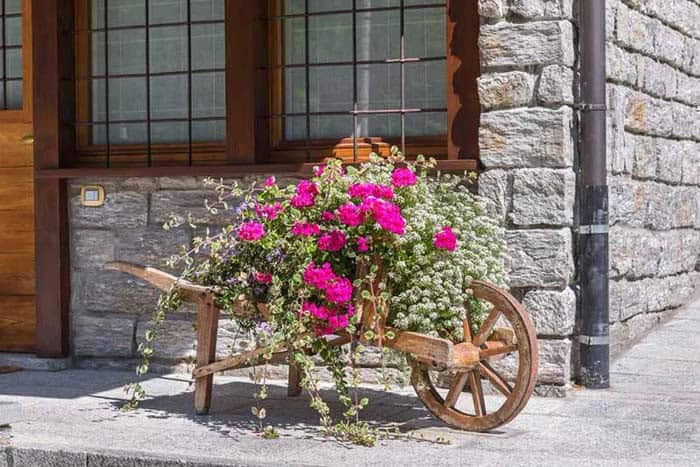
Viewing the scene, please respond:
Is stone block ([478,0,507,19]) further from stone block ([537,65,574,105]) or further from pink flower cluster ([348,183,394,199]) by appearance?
pink flower cluster ([348,183,394,199])

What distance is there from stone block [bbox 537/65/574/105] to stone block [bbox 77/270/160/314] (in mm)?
2745

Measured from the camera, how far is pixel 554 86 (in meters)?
7.04

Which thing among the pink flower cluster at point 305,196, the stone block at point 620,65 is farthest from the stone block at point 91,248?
the stone block at point 620,65

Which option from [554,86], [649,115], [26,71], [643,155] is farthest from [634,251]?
[26,71]

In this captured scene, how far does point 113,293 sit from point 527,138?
2.88 meters

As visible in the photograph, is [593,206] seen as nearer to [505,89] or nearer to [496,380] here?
[505,89]

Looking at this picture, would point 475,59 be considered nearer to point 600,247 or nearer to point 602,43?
point 602,43

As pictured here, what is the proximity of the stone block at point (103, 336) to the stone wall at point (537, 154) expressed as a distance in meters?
2.56

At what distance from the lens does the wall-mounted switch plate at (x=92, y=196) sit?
823cm

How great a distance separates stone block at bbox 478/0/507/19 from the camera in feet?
23.4

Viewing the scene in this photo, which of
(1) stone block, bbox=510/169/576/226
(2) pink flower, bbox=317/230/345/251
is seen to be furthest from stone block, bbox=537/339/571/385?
(2) pink flower, bbox=317/230/345/251

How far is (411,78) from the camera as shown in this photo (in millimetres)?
7684

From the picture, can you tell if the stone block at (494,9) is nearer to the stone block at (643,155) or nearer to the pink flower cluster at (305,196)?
the stone block at (643,155)

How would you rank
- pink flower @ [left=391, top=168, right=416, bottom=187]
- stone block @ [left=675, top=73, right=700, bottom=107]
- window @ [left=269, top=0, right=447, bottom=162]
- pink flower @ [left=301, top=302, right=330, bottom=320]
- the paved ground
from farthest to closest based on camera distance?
stone block @ [left=675, top=73, right=700, bottom=107] < window @ [left=269, top=0, right=447, bottom=162] < pink flower @ [left=391, top=168, right=416, bottom=187] < pink flower @ [left=301, top=302, right=330, bottom=320] < the paved ground
